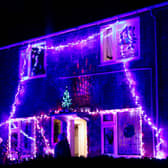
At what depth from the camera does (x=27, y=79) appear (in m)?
18.8

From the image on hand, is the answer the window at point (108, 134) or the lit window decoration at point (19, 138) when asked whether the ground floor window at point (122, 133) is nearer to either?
the window at point (108, 134)

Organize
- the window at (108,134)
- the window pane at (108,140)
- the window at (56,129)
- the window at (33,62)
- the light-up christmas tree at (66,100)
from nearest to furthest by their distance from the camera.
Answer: the window at (108,134)
the window pane at (108,140)
the light-up christmas tree at (66,100)
the window at (56,129)
the window at (33,62)

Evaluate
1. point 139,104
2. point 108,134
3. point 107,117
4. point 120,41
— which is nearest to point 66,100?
point 107,117

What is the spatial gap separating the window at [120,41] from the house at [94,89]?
4 centimetres

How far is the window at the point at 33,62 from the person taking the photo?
18.4 m

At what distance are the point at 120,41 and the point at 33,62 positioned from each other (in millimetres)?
5154

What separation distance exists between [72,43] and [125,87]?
3507mm

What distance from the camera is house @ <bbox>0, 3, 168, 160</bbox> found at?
14.3m

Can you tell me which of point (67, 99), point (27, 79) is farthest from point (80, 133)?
point (27, 79)

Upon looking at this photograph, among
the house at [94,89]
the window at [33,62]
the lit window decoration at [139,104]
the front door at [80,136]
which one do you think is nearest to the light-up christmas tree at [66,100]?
the house at [94,89]

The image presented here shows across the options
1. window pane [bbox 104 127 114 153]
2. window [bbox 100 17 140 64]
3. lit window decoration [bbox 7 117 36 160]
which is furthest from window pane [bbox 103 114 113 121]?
lit window decoration [bbox 7 117 36 160]

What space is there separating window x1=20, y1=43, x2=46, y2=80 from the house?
0.05m

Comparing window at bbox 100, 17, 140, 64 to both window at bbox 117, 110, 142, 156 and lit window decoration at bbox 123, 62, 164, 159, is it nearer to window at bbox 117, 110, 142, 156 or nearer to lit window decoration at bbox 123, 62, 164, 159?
lit window decoration at bbox 123, 62, 164, 159

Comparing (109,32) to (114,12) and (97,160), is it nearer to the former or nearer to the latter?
(114,12)
